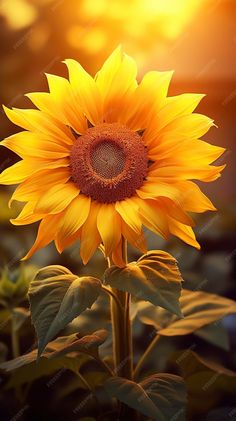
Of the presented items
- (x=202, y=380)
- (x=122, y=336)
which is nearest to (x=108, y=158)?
(x=122, y=336)

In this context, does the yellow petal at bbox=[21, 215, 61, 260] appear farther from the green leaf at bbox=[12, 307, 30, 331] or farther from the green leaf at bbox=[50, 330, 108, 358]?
the green leaf at bbox=[12, 307, 30, 331]

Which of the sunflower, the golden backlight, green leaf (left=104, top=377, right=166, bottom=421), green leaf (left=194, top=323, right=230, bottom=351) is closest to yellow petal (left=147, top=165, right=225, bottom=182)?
the sunflower

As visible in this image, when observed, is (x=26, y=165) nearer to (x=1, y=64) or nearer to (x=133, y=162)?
(x=133, y=162)

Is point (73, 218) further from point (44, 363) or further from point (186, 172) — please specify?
point (44, 363)

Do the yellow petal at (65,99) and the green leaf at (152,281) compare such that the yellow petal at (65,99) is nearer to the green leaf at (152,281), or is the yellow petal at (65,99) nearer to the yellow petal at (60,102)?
the yellow petal at (60,102)

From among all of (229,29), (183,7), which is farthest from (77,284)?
(229,29)
